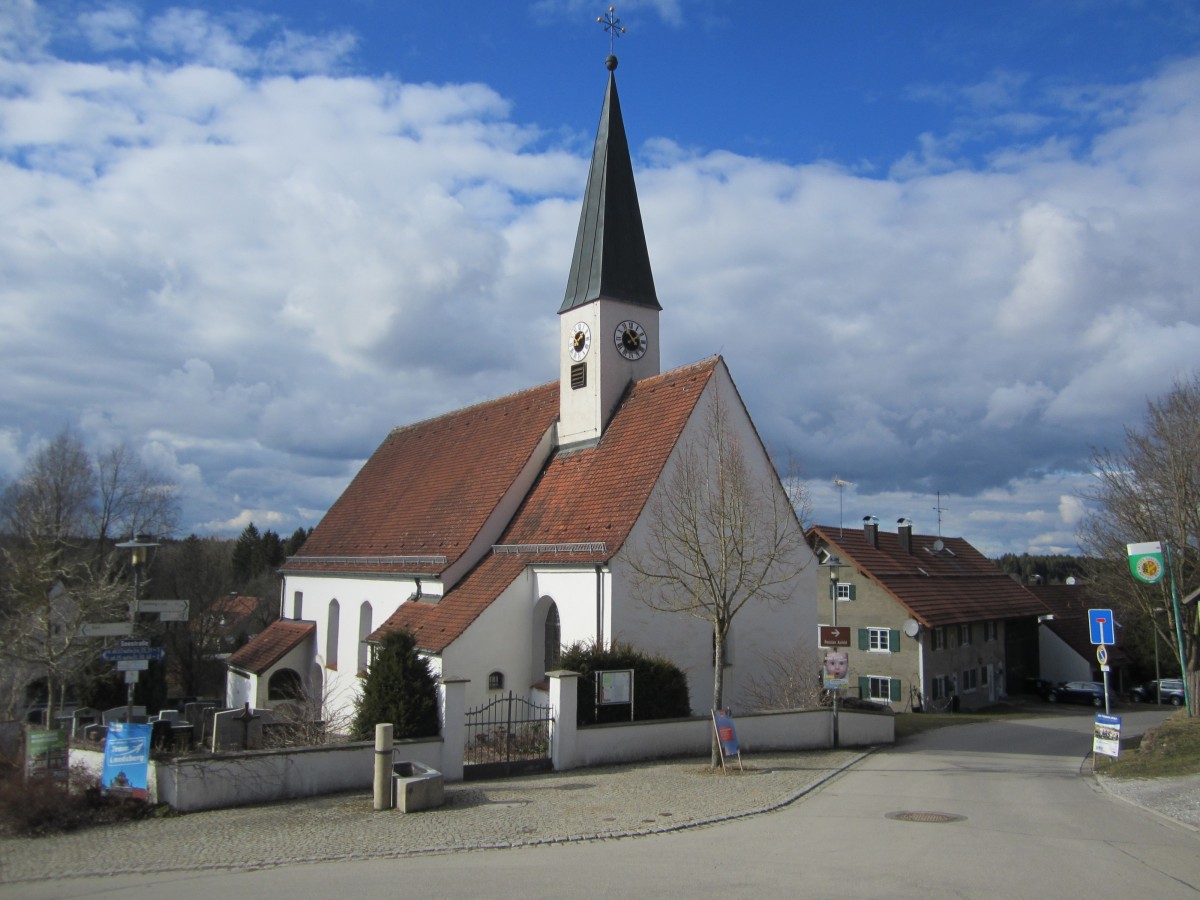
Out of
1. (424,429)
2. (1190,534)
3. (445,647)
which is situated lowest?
(445,647)

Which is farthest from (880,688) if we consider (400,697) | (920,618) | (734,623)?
(400,697)


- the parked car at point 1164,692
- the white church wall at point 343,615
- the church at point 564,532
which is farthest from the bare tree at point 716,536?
the parked car at point 1164,692

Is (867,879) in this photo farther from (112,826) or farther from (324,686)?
(324,686)

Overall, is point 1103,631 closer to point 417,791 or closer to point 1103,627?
point 1103,627

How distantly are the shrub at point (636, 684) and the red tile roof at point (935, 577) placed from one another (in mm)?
25322

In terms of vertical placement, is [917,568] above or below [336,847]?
above

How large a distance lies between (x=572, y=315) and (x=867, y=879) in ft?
67.3

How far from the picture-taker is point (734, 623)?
23.4m

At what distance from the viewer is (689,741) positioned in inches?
730

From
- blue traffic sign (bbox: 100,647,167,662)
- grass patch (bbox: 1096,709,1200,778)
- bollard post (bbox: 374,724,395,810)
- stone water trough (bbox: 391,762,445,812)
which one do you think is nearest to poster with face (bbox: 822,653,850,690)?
grass patch (bbox: 1096,709,1200,778)

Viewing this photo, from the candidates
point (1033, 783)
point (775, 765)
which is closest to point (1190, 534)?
point (1033, 783)

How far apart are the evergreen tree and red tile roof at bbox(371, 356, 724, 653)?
12.7ft

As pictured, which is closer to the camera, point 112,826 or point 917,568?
point 112,826

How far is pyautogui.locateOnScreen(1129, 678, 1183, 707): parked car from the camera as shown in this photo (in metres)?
49.8
